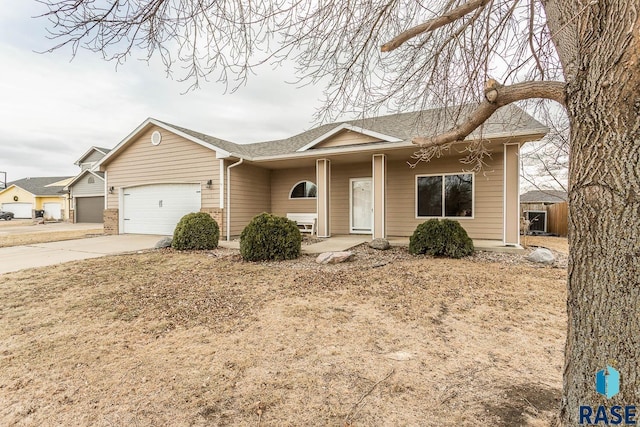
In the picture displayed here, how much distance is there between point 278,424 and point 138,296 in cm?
342

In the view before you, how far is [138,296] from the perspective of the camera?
171 inches

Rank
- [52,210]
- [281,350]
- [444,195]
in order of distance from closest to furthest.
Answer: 1. [281,350]
2. [444,195]
3. [52,210]

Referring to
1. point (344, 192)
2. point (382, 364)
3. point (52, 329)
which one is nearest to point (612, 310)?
point (382, 364)

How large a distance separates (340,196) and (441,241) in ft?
15.5

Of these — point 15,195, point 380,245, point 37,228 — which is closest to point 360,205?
point 380,245

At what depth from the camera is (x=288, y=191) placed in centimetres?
1191

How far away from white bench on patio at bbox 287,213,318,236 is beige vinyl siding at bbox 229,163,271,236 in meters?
1.31

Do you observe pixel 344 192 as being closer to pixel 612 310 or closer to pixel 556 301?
pixel 556 301

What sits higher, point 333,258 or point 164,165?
point 164,165

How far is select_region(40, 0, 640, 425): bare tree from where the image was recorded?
1.32 m

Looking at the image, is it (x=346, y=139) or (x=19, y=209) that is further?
(x=19, y=209)

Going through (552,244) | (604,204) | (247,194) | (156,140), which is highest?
(156,140)

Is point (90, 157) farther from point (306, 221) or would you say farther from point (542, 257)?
point (542, 257)

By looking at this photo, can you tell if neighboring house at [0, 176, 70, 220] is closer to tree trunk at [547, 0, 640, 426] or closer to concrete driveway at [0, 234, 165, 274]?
concrete driveway at [0, 234, 165, 274]
